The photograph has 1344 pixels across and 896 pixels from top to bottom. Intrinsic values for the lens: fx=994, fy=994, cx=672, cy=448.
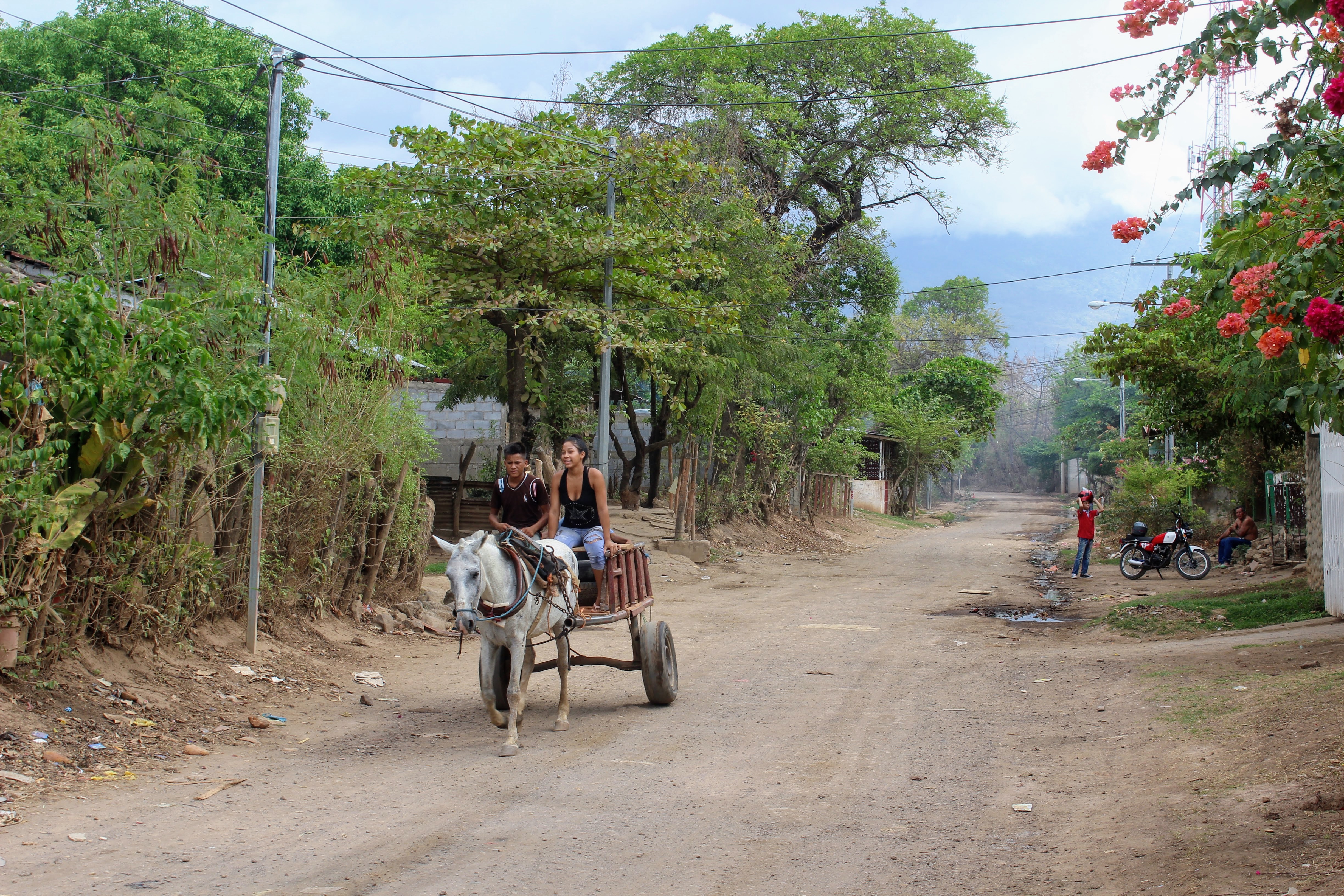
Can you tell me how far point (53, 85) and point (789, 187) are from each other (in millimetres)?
18699

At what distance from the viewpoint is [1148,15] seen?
542 centimetres

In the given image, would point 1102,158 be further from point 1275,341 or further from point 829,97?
point 829,97

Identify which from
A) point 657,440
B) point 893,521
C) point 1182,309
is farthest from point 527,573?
point 893,521

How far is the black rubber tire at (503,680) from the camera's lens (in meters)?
7.55

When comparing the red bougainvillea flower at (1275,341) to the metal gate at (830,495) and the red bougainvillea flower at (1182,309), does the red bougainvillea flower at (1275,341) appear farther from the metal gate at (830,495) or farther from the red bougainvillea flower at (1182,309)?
the metal gate at (830,495)

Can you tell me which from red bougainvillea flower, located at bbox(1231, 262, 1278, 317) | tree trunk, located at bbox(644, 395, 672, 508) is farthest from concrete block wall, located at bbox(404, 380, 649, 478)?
red bougainvillea flower, located at bbox(1231, 262, 1278, 317)

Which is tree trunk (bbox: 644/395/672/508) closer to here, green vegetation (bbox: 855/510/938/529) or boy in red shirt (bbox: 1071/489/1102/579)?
boy in red shirt (bbox: 1071/489/1102/579)

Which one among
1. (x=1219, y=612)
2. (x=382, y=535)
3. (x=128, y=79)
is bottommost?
(x=1219, y=612)

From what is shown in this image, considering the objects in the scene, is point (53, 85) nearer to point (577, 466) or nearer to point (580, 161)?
point (580, 161)

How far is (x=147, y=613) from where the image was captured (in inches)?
305

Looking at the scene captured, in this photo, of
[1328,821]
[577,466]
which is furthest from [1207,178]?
[577,466]

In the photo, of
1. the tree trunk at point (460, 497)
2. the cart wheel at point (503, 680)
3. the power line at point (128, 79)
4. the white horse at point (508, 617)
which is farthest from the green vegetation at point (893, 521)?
the white horse at point (508, 617)

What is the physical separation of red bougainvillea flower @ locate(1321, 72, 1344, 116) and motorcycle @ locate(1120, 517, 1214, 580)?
16.2 m

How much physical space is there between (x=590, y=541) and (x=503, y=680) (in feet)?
4.22
